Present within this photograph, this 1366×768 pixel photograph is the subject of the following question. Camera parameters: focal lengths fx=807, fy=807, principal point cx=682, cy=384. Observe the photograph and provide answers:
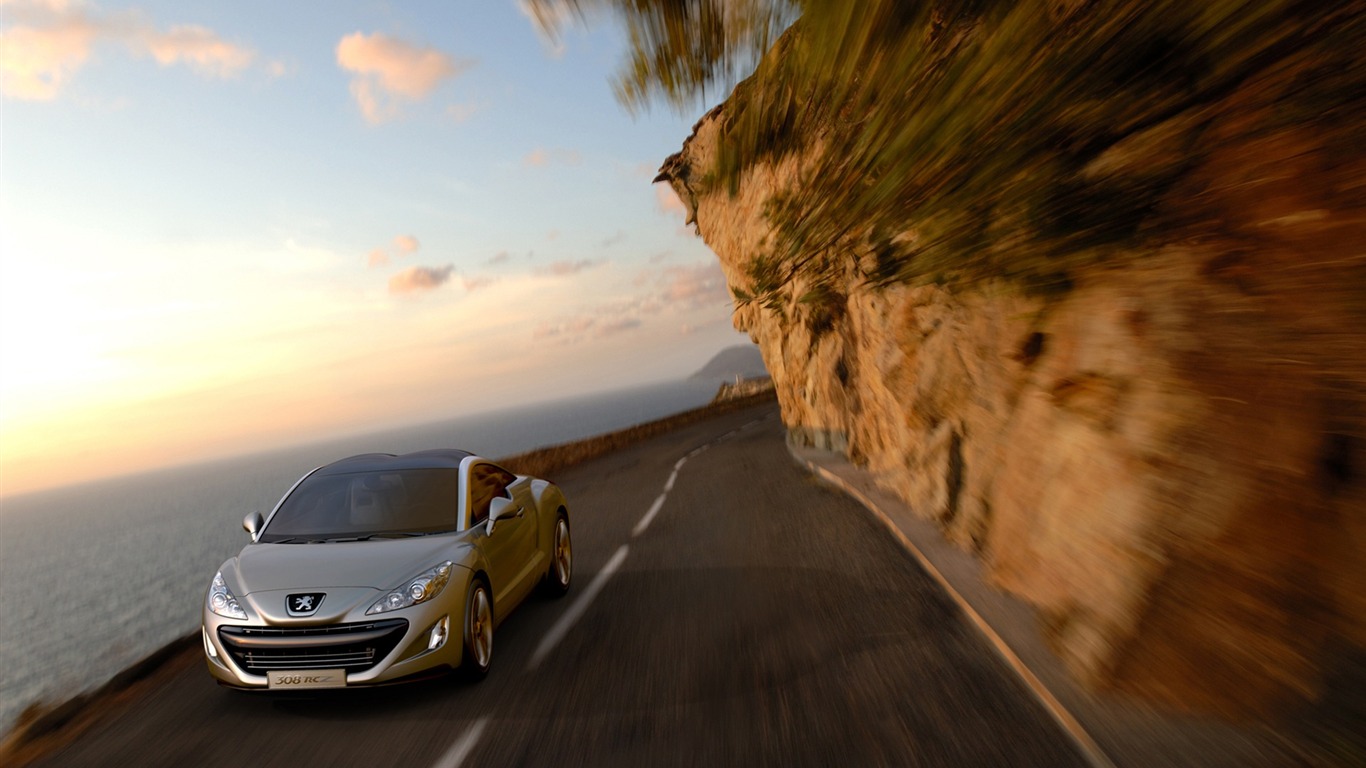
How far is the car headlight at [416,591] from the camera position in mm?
4875

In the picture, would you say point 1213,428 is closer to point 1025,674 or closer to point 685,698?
point 1025,674

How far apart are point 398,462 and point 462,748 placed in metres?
3.24

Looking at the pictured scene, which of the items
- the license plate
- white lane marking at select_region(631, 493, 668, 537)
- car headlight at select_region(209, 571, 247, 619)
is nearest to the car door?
the license plate

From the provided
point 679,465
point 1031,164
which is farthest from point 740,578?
point 679,465

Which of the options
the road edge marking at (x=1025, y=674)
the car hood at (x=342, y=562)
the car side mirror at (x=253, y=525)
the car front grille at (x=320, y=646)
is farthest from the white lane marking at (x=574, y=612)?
the road edge marking at (x=1025, y=674)

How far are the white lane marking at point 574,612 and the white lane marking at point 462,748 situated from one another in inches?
38.1

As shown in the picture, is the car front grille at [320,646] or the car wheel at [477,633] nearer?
the car front grille at [320,646]

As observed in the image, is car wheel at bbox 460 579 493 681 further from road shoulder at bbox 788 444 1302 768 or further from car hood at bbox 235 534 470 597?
road shoulder at bbox 788 444 1302 768

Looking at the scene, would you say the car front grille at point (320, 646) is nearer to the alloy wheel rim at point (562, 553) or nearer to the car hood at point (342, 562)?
the car hood at point (342, 562)

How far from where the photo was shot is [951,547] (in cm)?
820

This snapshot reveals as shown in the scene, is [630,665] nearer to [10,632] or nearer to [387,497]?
[387,497]

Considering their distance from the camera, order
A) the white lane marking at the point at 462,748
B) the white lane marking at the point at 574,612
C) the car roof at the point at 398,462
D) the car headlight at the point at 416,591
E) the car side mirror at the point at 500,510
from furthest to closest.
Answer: the car roof at the point at 398,462 < the car side mirror at the point at 500,510 < the white lane marking at the point at 574,612 < the car headlight at the point at 416,591 < the white lane marking at the point at 462,748

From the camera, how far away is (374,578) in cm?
504

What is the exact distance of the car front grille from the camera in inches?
187
